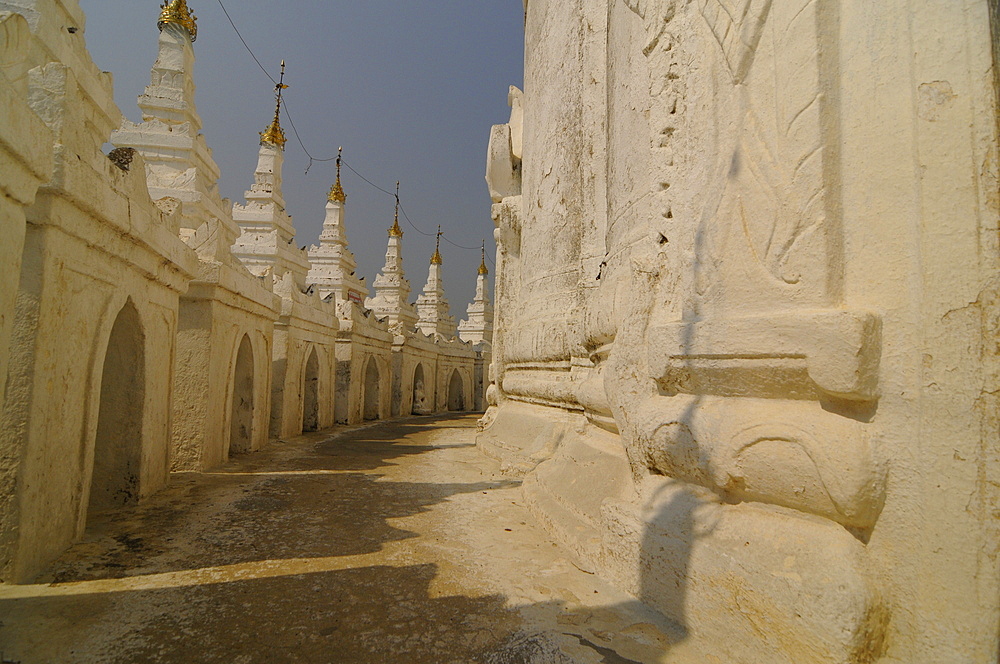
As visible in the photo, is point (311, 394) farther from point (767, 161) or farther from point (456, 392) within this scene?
point (456, 392)

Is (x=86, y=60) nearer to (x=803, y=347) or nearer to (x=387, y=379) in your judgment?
(x=803, y=347)

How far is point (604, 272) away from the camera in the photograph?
3900 millimetres

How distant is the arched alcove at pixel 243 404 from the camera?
6859mm

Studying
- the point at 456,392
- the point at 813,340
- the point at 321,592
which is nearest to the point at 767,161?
the point at 813,340

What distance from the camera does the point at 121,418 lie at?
4121mm

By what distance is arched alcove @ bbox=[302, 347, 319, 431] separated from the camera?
388 inches

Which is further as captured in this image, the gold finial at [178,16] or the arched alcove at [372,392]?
the arched alcove at [372,392]

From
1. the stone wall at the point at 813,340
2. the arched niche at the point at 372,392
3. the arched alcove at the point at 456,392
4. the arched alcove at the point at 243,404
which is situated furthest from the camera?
the arched alcove at the point at 456,392

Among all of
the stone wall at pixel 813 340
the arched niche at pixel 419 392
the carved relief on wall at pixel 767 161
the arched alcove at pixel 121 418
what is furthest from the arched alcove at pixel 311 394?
the carved relief on wall at pixel 767 161

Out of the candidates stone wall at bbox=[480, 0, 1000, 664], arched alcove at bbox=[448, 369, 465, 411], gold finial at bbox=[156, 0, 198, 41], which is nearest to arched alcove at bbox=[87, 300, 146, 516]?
stone wall at bbox=[480, 0, 1000, 664]

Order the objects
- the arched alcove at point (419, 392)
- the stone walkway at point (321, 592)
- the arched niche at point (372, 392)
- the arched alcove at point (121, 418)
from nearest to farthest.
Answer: the stone walkway at point (321, 592), the arched alcove at point (121, 418), the arched niche at point (372, 392), the arched alcove at point (419, 392)

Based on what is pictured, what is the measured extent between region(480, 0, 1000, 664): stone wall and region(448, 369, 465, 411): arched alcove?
691 inches

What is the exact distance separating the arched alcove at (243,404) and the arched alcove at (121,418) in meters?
2.55

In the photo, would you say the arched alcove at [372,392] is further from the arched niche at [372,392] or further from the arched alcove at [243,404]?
the arched alcove at [243,404]
